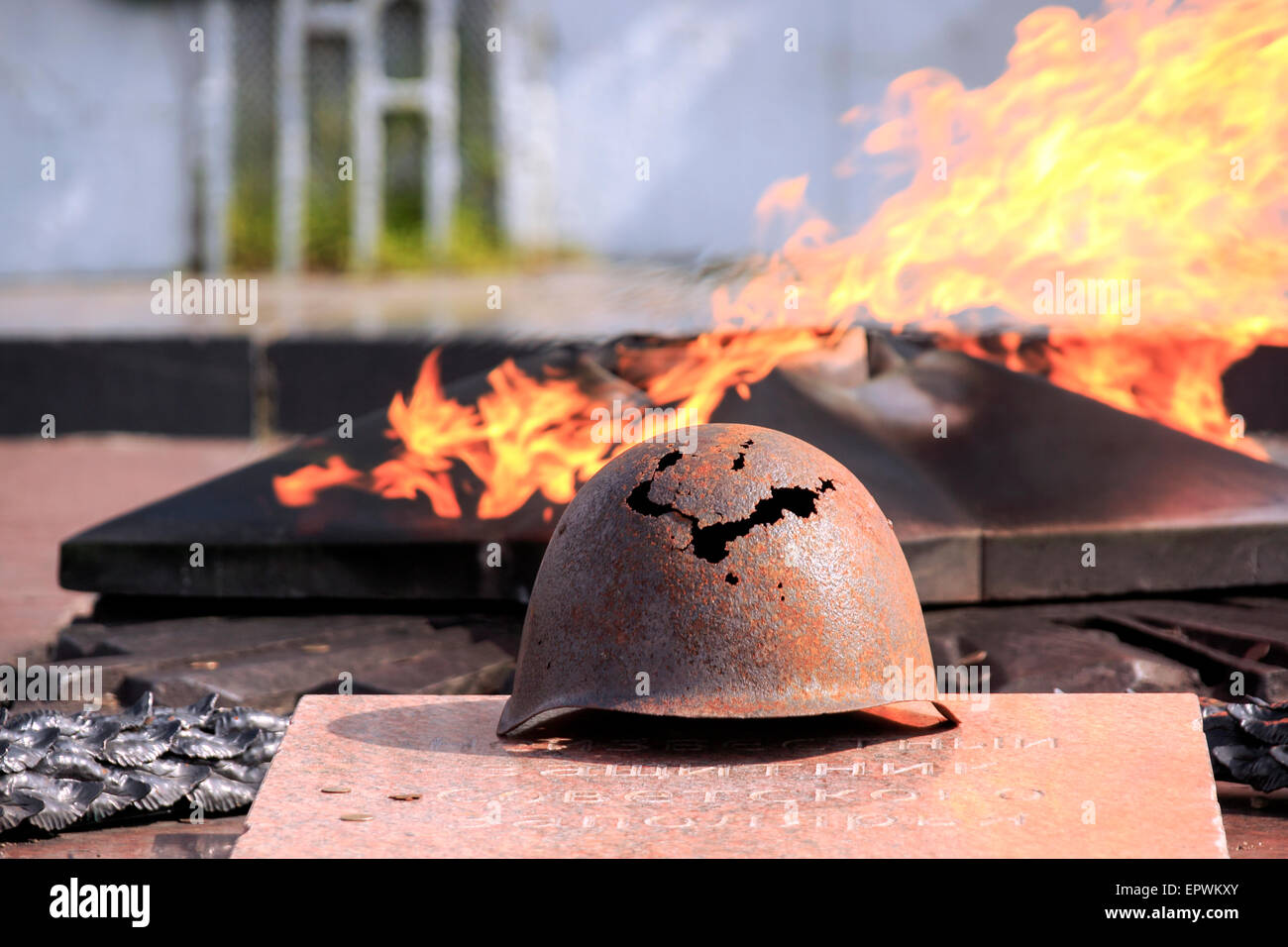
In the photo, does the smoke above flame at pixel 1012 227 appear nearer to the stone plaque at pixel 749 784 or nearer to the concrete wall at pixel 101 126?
the stone plaque at pixel 749 784

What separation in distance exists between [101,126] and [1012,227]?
1535 cm

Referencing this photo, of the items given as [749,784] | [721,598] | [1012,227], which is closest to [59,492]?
[1012,227]

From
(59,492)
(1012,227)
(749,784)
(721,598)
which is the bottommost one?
(749,784)

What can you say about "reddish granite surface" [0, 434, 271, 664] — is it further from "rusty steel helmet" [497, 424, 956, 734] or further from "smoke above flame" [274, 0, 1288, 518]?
"rusty steel helmet" [497, 424, 956, 734]

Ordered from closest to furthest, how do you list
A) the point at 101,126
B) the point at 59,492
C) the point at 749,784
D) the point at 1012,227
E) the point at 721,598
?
the point at 749,784
the point at 721,598
the point at 1012,227
the point at 59,492
the point at 101,126

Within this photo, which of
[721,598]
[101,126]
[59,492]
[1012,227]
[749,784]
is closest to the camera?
[749,784]

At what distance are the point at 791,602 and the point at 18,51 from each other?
702 inches

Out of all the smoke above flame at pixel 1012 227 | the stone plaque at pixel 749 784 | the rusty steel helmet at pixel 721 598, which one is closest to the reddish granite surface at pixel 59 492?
the smoke above flame at pixel 1012 227

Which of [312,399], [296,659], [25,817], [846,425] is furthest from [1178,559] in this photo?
[312,399]

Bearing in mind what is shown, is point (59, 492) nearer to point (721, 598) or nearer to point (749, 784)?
point (721, 598)

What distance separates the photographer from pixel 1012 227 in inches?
228

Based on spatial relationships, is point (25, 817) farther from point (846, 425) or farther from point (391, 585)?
point (846, 425)

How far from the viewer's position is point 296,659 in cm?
507

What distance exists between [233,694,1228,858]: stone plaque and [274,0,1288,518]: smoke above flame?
2.18 metres
